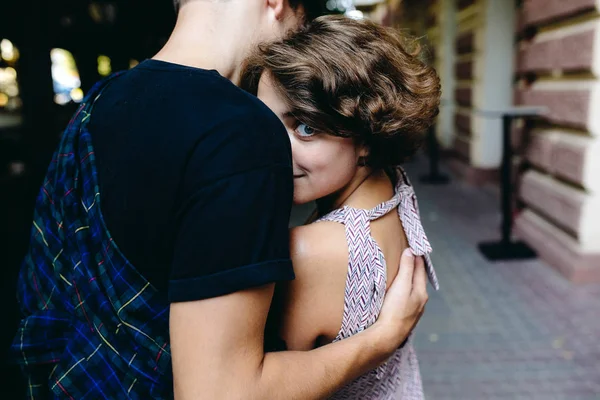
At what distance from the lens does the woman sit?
3.69 feet

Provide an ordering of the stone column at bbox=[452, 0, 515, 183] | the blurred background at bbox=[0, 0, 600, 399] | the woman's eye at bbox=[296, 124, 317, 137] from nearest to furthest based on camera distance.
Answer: the woman's eye at bbox=[296, 124, 317, 137], the blurred background at bbox=[0, 0, 600, 399], the stone column at bbox=[452, 0, 515, 183]

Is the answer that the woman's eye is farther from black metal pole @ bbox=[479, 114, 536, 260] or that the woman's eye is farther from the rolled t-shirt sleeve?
black metal pole @ bbox=[479, 114, 536, 260]

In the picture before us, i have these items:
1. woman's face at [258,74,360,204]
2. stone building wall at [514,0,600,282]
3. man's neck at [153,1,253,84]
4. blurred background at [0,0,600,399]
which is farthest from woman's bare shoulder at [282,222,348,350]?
stone building wall at [514,0,600,282]

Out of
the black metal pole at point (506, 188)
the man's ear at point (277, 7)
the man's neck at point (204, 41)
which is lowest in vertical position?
the black metal pole at point (506, 188)

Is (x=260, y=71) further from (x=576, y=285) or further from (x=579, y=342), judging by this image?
(x=576, y=285)

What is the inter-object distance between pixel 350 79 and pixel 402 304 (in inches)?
21.6

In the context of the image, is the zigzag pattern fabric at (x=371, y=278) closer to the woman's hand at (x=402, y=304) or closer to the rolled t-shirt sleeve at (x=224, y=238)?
the woman's hand at (x=402, y=304)

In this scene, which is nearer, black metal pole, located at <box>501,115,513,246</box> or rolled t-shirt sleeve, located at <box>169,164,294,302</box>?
rolled t-shirt sleeve, located at <box>169,164,294,302</box>

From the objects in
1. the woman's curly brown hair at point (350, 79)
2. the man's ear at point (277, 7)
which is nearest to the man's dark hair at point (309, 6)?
the man's ear at point (277, 7)

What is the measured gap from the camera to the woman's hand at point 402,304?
1.22 m

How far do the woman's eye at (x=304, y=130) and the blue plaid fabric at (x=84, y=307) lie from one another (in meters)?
0.43

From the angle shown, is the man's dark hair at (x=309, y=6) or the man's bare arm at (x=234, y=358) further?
the man's dark hair at (x=309, y=6)

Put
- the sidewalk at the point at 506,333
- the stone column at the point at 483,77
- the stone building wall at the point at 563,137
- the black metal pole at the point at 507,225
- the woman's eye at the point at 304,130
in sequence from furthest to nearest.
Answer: the stone column at the point at 483,77
the black metal pole at the point at 507,225
the stone building wall at the point at 563,137
the sidewalk at the point at 506,333
the woman's eye at the point at 304,130

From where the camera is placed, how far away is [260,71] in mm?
1248
